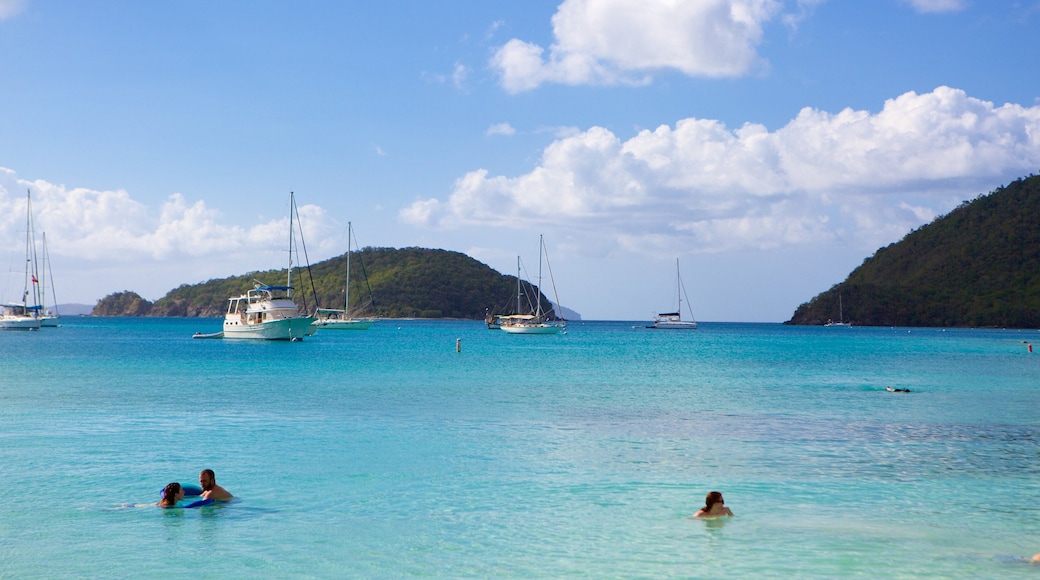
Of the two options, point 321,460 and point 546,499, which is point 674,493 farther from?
point 321,460

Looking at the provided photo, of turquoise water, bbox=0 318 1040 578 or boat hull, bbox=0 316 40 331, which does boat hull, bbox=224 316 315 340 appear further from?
boat hull, bbox=0 316 40 331

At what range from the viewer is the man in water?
42.4 feet

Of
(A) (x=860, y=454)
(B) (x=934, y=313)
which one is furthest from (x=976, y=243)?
(A) (x=860, y=454)

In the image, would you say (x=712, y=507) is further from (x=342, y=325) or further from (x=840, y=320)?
(x=840, y=320)

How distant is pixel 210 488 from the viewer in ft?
42.6

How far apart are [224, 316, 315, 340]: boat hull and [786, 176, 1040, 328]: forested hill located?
126 m

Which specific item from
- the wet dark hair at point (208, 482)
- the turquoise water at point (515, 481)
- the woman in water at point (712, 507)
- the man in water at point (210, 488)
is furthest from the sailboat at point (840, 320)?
the wet dark hair at point (208, 482)

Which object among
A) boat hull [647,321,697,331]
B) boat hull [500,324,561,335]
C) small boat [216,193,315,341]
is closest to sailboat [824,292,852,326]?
boat hull [647,321,697,331]

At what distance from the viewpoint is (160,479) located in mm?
14945

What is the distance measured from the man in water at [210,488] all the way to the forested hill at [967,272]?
15995cm

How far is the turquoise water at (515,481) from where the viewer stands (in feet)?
34.6

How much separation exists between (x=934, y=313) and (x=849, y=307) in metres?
24.3

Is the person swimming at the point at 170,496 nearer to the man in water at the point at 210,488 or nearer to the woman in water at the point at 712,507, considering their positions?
the man in water at the point at 210,488

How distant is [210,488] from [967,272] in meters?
170
